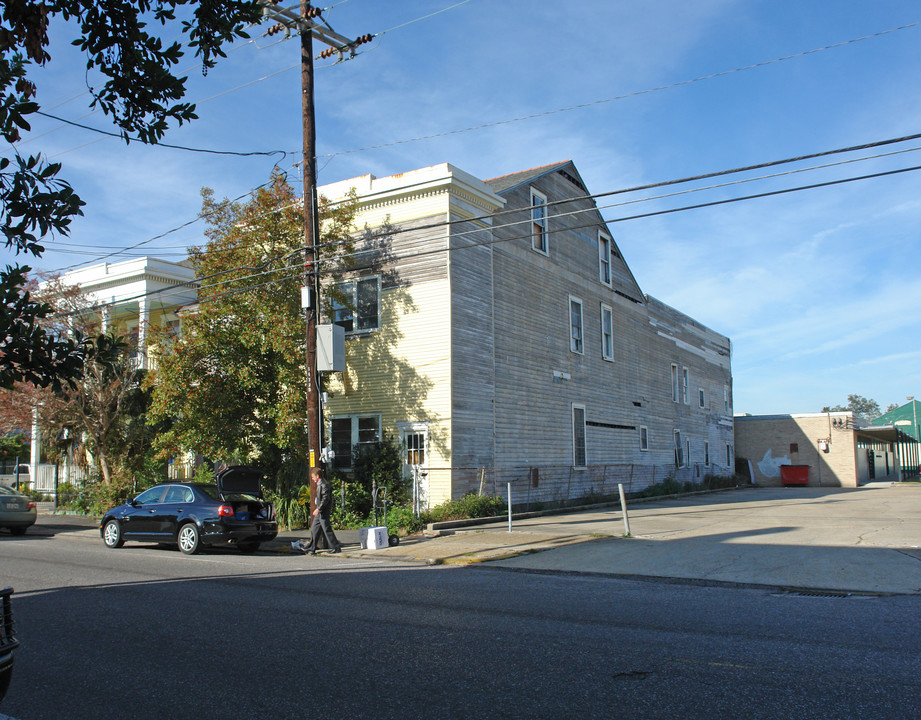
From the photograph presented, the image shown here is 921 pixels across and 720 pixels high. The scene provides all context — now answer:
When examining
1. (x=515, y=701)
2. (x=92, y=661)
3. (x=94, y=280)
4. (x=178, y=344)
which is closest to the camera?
(x=515, y=701)

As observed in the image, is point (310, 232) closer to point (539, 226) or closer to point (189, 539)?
point (189, 539)

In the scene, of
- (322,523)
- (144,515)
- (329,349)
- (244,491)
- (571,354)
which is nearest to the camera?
(322,523)

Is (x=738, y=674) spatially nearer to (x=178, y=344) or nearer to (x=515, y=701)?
(x=515, y=701)

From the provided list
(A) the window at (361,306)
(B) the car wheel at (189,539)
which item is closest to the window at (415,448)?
(A) the window at (361,306)

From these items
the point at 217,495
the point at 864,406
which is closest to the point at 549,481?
the point at 217,495

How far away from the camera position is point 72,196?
480 cm

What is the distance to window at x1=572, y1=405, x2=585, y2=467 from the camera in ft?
83.7

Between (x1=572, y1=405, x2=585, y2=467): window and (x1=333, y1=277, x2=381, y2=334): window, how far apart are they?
7.96m

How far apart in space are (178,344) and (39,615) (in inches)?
434

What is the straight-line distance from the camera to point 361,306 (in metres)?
21.8

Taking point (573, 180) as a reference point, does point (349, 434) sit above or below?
below

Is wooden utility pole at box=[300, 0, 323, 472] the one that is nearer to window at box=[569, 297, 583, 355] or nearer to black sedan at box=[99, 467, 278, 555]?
black sedan at box=[99, 467, 278, 555]

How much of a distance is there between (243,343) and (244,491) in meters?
4.05

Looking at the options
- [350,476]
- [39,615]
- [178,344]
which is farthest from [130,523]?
[39,615]
